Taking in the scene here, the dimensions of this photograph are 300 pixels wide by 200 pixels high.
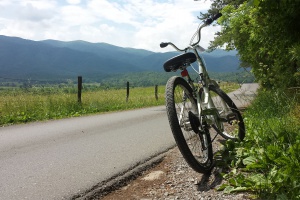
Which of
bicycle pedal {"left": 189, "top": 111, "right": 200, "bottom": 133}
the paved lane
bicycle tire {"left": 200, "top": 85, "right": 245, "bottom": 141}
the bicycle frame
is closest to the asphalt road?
the paved lane

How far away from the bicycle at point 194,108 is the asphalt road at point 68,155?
47cm

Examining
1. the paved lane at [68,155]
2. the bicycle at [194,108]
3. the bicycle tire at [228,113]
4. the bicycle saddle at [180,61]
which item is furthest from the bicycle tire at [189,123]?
the paved lane at [68,155]

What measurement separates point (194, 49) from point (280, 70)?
4107 millimetres

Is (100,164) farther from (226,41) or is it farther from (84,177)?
(226,41)

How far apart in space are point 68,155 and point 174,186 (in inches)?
91.9

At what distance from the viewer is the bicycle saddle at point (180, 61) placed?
13.4ft

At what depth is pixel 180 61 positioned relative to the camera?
4133 mm

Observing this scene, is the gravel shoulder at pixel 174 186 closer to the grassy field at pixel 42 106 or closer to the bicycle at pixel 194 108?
the bicycle at pixel 194 108

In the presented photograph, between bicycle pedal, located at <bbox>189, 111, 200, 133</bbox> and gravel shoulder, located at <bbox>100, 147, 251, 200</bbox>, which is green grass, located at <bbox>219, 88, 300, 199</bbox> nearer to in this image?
gravel shoulder, located at <bbox>100, 147, 251, 200</bbox>

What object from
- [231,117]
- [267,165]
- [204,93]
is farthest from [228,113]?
[267,165]

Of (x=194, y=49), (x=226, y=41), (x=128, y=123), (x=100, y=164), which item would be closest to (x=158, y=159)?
(x=100, y=164)

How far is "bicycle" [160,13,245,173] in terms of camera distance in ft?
11.9

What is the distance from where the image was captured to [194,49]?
453 cm

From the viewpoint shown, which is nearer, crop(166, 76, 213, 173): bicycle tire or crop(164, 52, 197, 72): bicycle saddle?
crop(166, 76, 213, 173): bicycle tire
